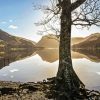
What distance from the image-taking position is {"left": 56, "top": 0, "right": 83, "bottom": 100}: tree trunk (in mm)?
22220

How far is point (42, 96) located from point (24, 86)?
261 cm

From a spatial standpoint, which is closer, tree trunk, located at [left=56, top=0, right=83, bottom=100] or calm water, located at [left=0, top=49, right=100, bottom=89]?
tree trunk, located at [left=56, top=0, right=83, bottom=100]

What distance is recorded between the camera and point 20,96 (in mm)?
20469

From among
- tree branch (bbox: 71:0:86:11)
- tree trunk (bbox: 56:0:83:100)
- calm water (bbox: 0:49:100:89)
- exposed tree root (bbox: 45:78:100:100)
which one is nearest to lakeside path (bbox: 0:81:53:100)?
exposed tree root (bbox: 45:78:100:100)

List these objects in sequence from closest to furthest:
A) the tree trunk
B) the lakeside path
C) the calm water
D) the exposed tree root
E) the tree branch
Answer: the exposed tree root → the lakeside path → the tree trunk → the tree branch → the calm water

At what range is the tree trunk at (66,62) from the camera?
72.9 ft

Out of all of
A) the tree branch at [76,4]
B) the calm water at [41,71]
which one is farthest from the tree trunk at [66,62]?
the calm water at [41,71]

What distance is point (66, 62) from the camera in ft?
75.7

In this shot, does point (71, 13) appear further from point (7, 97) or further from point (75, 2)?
point (7, 97)

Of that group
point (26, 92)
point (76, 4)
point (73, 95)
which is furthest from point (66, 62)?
point (76, 4)

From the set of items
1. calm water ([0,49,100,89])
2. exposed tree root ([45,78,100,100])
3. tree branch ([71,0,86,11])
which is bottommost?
calm water ([0,49,100,89])

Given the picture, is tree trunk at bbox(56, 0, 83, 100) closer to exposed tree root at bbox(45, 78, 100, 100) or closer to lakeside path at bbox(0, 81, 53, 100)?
exposed tree root at bbox(45, 78, 100, 100)

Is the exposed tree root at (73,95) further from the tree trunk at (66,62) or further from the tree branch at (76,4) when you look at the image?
the tree branch at (76,4)

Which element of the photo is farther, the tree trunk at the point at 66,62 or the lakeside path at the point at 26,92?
the tree trunk at the point at 66,62
